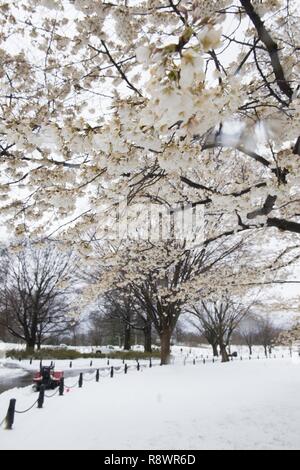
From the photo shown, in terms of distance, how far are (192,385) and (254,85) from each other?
37.1 feet

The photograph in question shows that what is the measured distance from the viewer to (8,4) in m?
4.86

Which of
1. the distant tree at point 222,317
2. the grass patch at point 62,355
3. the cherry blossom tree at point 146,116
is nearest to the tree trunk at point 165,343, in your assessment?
the distant tree at point 222,317

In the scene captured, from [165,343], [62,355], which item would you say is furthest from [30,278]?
[165,343]

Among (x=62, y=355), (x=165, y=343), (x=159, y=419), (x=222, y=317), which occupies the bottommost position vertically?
(x=62, y=355)

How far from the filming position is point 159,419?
7.54 meters

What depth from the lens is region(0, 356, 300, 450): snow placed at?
595 cm

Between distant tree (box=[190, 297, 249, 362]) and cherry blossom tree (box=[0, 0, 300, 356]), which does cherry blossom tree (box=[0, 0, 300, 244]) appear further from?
distant tree (box=[190, 297, 249, 362])

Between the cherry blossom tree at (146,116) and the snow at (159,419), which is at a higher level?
the cherry blossom tree at (146,116)

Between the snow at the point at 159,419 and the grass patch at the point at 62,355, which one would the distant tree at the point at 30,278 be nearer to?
the grass patch at the point at 62,355

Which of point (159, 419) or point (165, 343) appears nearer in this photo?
point (159, 419)

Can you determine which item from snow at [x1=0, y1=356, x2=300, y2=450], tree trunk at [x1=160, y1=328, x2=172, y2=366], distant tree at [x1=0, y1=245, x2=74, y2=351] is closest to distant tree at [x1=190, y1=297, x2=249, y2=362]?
tree trunk at [x1=160, y1=328, x2=172, y2=366]

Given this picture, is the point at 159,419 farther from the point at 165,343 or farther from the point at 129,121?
the point at 165,343

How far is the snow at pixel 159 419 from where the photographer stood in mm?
5949

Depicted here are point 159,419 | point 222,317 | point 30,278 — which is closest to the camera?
point 159,419
